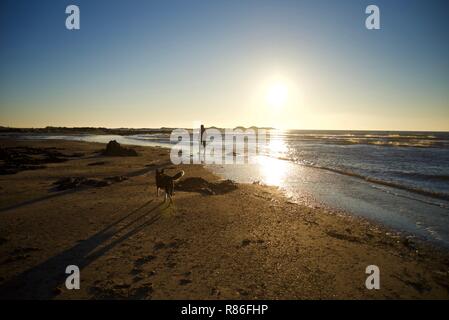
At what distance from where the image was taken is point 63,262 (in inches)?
238

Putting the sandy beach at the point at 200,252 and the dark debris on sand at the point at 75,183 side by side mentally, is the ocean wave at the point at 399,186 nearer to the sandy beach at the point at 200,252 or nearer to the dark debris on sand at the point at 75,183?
the sandy beach at the point at 200,252

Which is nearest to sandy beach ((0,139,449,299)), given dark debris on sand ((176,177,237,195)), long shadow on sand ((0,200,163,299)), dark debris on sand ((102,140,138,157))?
long shadow on sand ((0,200,163,299))

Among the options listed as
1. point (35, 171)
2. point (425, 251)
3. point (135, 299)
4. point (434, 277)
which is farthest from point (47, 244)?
point (35, 171)

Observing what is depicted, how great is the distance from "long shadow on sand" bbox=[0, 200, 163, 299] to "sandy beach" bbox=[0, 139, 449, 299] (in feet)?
0.07

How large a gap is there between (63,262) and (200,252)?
10.1 feet

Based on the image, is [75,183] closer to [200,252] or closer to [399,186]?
[200,252]

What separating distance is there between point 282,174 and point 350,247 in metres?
13.1

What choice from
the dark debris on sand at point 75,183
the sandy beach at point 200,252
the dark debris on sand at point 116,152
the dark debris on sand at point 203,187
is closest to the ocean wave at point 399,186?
the sandy beach at point 200,252

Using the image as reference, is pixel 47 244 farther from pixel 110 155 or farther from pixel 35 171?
pixel 110 155

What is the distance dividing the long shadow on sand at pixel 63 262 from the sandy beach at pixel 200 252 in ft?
0.07

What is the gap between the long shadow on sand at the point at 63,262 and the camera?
4945mm

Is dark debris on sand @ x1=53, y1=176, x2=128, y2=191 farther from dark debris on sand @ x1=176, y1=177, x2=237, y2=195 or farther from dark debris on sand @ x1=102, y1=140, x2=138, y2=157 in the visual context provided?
dark debris on sand @ x1=102, y1=140, x2=138, y2=157

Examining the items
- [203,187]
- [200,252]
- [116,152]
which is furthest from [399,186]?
[116,152]

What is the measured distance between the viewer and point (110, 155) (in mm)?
28312
